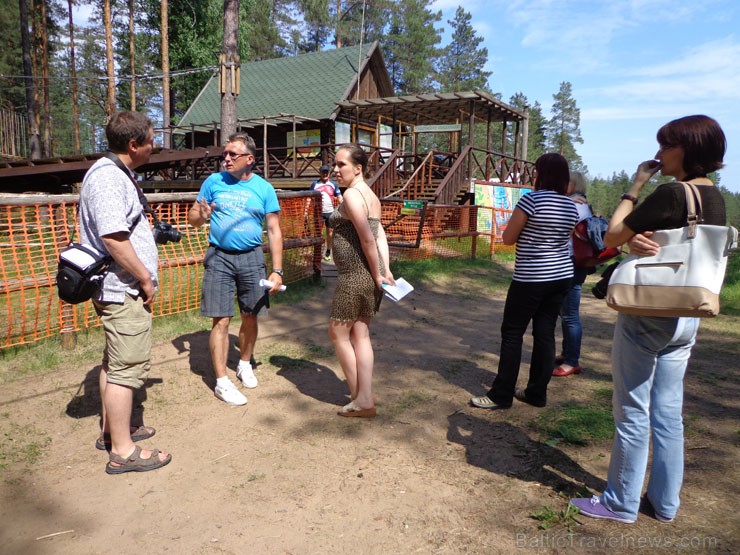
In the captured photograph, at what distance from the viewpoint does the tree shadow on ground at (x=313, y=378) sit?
12.8ft

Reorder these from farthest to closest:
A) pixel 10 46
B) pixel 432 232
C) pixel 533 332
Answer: pixel 10 46, pixel 432 232, pixel 533 332

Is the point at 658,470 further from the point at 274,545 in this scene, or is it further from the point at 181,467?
the point at 181,467

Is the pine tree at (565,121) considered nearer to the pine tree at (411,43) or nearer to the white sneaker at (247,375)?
the pine tree at (411,43)

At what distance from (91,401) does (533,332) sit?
3.17 m

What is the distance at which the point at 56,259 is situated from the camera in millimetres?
4895

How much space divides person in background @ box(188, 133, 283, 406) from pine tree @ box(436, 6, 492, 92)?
48.8 metres

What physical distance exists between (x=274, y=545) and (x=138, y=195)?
1859 millimetres

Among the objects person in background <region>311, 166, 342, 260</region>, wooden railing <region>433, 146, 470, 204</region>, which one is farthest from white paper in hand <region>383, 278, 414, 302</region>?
wooden railing <region>433, 146, 470, 204</region>

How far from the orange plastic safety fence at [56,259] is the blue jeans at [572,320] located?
11.2 ft

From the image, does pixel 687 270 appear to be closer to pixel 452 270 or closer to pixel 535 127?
pixel 452 270

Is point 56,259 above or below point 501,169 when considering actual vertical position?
below

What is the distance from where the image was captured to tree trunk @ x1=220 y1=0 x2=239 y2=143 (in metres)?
11.1

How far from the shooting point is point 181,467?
2.85m

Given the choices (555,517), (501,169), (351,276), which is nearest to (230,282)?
(351,276)
